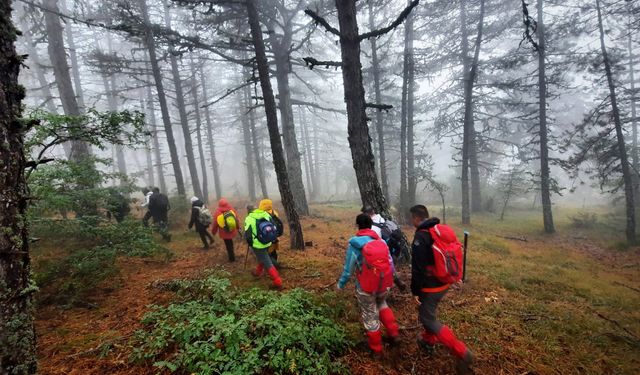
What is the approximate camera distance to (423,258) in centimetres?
410

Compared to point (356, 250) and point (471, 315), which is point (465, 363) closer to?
point (471, 315)

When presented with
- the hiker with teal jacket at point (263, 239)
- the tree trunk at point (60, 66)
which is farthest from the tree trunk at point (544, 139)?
the tree trunk at point (60, 66)

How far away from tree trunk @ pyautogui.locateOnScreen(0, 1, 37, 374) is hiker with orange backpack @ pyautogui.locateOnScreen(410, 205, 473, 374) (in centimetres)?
432

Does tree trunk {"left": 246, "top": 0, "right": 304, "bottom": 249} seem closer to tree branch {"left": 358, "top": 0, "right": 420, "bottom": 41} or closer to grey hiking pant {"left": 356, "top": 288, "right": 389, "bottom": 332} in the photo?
tree branch {"left": 358, "top": 0, "right": 420, "bottom": 41}

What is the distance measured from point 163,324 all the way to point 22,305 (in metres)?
1.79

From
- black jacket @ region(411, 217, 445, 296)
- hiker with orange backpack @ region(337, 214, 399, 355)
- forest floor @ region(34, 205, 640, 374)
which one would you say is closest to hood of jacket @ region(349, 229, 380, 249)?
hiker with orange backpack @ region(337, 214, 399, 355)

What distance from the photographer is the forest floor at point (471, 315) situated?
412cm

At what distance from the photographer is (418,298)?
14.2 feet

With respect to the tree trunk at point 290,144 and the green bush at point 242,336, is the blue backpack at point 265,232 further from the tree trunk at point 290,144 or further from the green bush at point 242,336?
the tree trunk at point 290,144

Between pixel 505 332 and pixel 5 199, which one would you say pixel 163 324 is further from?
pixel 505 332

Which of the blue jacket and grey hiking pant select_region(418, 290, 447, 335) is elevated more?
the blue jacket

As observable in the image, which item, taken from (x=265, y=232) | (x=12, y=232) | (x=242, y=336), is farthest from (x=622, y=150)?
(x=12, y=232)

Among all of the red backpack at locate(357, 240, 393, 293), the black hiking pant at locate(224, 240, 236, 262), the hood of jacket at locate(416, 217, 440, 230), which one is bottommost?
the black hiking pant at locate(224, 240, 236, 262)

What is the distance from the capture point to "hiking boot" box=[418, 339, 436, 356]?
434cm
